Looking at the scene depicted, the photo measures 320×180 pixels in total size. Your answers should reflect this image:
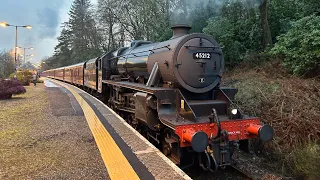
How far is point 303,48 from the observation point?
10.1 meters

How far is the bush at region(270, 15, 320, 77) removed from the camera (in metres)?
9.78

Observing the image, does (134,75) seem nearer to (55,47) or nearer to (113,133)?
(113,133)

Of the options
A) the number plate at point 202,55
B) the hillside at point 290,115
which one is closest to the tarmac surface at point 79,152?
the number plate at point 202,55

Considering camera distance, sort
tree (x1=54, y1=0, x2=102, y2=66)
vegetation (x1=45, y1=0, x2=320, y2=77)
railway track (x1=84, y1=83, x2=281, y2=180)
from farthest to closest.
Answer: tree (x1=54, y1=0, x2=102, y2=66)
vegetation (x1=45, y1=0, x2=320, y2=77)
railway track (x1=84, y1=83, x2=281, y2=180)

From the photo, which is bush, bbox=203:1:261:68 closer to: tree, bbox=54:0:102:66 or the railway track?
the railway track

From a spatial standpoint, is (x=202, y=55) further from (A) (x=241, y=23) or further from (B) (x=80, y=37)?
(B) (x=80, y=37)

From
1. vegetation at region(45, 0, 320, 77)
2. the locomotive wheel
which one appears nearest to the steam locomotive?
the locomotive wheel

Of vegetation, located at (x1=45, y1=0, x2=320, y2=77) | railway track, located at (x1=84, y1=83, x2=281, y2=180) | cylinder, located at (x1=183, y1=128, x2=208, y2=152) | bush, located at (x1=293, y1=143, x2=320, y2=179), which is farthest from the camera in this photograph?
vegetation, located at (x1=45, y1=0, x2=320, y2=77)

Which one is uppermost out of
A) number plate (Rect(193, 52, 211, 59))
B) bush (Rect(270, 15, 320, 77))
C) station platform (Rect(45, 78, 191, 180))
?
bush (Rect(270, 15, 320, 77))

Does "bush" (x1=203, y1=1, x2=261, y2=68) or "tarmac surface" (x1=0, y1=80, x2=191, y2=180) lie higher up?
"bush" (x1=203, y1=1, x2=261, y2=68)

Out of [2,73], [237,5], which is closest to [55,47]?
[2,73]

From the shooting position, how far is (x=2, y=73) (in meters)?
41.6

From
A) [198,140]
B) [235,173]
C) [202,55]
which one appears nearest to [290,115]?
[235,173]

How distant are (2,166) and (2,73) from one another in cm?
4277
